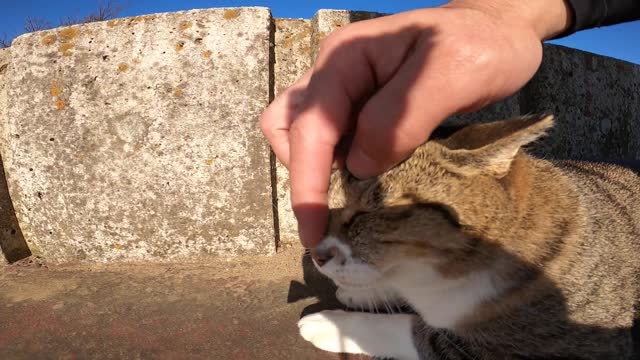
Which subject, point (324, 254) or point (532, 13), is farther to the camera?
point (324, 254)

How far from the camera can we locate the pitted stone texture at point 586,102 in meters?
3.55

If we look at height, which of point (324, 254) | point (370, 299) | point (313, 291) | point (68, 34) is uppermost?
point (68, 34)

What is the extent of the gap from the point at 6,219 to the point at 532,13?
11.2 ft

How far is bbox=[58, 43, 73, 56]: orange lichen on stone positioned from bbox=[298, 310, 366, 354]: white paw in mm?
2229

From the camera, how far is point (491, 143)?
4.75ft

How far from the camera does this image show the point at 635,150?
4562 millimetres

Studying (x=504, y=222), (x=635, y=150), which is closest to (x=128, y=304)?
(x=504, y=222)

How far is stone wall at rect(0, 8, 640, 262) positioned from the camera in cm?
271

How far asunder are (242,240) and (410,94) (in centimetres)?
193

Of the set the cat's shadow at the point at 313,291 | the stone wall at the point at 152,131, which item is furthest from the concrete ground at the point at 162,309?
the stone wall at the point at 152,131

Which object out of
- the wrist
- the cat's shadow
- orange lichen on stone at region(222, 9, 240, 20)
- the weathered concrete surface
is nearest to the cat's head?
the wrist

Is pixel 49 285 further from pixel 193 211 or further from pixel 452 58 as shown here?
pixel 452 58

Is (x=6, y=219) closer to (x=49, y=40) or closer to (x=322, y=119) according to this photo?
(x=49, y=40)

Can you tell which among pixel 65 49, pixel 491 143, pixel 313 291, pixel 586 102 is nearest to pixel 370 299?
pixel 313 291
